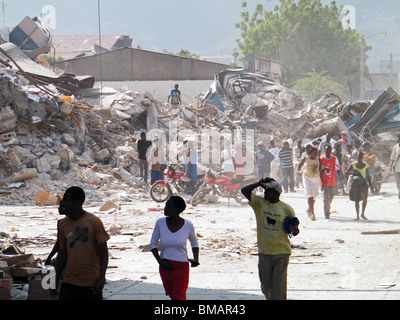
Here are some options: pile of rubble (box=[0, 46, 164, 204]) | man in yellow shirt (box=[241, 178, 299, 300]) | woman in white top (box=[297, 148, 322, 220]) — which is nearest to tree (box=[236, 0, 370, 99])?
pile of rubble (box=[0, 46, 164, 204])

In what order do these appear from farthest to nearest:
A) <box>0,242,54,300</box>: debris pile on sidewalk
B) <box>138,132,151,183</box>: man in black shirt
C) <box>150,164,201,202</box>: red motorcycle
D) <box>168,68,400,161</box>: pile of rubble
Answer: <box>168,68,400,161</box>: pile of rubble
<box>138,132,151,183</box>: man in black shirt
<box>150,164,201,202</box>: red motorcycle
<box>0,242,54,300</box>: debris pile on sidewalk

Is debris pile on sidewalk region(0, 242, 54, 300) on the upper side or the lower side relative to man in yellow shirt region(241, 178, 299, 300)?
lower

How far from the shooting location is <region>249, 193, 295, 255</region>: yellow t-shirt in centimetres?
611

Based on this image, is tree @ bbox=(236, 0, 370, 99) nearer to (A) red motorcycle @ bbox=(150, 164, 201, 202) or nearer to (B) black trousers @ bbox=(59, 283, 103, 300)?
(A) red motorcycle @ bbox=(150, 164, 201, 202)

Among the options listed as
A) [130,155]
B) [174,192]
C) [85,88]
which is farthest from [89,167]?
[85,88]

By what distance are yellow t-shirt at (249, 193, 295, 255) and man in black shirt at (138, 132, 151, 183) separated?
→ 1365 cm

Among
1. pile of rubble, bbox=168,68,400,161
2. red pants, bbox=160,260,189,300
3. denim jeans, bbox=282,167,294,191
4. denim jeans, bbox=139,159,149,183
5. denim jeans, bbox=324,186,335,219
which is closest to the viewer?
red pants, bbox=160,260,189,300

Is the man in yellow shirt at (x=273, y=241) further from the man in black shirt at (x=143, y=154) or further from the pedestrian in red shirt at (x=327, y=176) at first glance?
the man in black shirt at (x=143, y=154)

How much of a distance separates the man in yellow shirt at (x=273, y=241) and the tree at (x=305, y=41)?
3245 inches

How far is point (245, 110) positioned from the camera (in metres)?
33.5

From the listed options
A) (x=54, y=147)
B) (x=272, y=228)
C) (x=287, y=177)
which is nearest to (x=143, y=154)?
(x=54, y=147)

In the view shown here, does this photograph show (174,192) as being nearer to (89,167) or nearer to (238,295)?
(89,167)

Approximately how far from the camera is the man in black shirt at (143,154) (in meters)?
19.8

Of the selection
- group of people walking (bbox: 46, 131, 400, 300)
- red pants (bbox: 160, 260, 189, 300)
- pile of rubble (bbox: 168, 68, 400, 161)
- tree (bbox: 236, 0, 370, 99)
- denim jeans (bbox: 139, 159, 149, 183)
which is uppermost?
tree (bbox: 236, 0, 370, 99)
